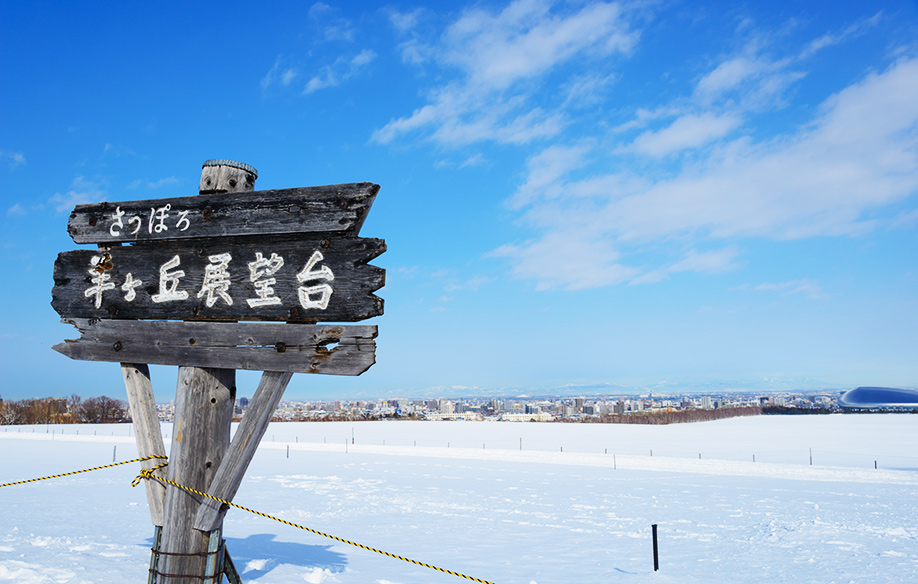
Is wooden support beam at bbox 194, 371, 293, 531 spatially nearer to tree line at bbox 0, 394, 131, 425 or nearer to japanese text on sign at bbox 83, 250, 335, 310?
japanese text on sign at bbox 83, 250, 335, 310

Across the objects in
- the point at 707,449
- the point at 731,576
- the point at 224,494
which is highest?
the point at 224,494

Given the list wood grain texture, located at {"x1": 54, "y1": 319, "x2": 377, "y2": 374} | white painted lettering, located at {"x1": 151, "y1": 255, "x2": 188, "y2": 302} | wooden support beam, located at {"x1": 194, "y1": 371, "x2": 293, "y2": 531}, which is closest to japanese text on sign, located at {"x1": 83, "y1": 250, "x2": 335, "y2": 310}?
white painted lettering, located at {"x1": 151, "y1": 255, "x2": 188, "y2": 302}

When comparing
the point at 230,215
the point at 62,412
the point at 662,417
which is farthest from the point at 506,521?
the point at 62,412

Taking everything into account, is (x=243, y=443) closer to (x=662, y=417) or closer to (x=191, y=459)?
(x=191, y=459)

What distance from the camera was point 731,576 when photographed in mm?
8273

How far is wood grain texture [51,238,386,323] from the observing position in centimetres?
401

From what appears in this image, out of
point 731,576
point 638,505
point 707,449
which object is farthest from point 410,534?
point 707,449

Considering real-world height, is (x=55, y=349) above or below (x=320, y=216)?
below

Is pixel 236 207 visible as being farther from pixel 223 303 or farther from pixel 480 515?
pixel 480 515

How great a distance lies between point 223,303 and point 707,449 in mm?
36469

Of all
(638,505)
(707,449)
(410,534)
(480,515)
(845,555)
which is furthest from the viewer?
(707,449)

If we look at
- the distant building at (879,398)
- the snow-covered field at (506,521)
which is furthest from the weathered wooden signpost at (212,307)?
the distant building at (879,398)

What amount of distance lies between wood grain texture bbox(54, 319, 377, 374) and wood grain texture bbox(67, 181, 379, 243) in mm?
749

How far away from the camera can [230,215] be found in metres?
4.43
